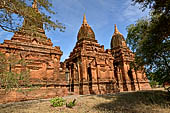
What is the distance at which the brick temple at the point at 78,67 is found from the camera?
1488 centimetres

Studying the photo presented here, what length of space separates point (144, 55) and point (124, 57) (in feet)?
44.8

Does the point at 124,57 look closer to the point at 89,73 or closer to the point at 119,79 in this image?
the point at 119,79

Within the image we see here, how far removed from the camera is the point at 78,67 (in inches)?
778

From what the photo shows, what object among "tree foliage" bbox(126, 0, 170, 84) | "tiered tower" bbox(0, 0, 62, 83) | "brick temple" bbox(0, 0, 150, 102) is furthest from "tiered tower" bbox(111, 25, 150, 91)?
"tiered tower" bbox(0, 0, 62, 83)

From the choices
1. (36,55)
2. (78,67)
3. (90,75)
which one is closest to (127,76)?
(90,75)

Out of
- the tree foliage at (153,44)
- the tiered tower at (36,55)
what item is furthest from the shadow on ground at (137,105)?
the tiered tower at (36,55)

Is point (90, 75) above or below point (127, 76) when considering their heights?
above

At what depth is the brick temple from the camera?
14883mm

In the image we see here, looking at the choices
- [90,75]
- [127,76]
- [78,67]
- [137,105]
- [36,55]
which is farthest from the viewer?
[127,76]

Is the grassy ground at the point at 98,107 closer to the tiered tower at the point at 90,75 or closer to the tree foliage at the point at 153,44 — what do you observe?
the tree foliage at the point at 153,44

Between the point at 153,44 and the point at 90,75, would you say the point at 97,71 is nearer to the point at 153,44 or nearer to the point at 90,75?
the point at 90,75

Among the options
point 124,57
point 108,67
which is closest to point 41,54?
point 108,67

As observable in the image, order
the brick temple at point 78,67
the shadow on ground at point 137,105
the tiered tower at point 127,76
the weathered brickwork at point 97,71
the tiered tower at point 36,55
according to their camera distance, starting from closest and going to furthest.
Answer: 1. the shadow on ground at point 137,105
2. the tiered tower at point 36,55
3. the brick temple at point 78,67
4. the weathered brickwork at point 97,71
5. the tiered tower at point 127,76

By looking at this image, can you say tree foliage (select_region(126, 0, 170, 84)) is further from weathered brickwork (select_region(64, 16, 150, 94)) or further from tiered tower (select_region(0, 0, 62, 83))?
tiered tower (select_region(0, 0, 62, 83))
